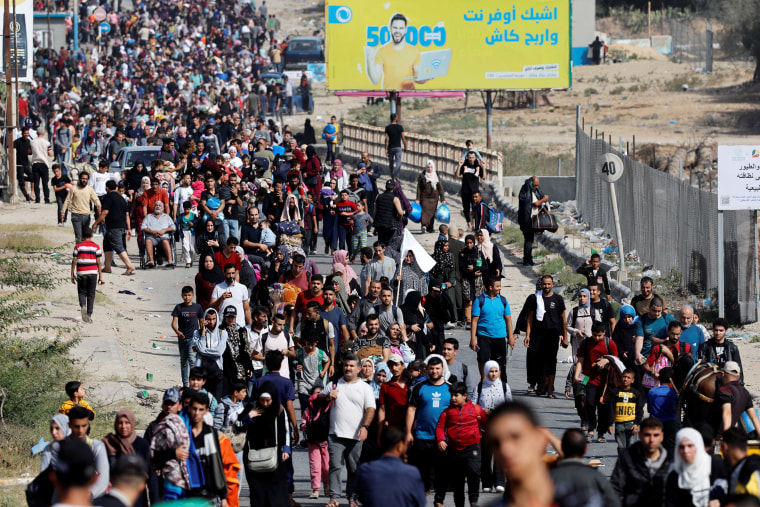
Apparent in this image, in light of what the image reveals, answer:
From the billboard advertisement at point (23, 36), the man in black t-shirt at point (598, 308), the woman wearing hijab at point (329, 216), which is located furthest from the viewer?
the billboard advertisement at point (23, 36)

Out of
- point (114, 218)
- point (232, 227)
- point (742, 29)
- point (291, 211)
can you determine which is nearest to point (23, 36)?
point (114, 218)

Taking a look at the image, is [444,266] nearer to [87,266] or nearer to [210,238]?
[210,238]

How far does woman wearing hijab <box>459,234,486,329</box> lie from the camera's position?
1781 cm

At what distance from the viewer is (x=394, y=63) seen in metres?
38.6

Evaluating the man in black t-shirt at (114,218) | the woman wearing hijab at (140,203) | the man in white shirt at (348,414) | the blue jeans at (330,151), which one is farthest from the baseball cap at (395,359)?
the blue jeans at (330,151)

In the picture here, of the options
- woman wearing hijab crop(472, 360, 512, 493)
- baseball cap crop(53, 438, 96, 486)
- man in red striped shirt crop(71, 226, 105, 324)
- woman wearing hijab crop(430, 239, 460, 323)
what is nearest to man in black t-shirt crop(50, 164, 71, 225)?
man in red striped shirt crop(71, 226, 105, 324)

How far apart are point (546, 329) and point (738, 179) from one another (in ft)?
15.0

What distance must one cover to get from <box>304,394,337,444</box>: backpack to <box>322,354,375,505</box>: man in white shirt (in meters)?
0.13

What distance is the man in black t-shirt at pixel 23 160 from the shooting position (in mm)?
29562

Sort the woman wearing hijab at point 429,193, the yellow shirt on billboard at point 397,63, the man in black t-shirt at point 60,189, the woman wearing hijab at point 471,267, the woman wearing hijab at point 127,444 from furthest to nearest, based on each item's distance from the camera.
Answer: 1. the yellow shirt on billboard at point 397,63
2. the man in black t-shirt at point 60,189
3. the woman wearing hijab at point 429,193
4. the woman wearing hijab at point 471,267
5. the woman wearing hijab at point 127,444

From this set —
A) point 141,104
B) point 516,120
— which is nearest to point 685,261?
point 141,104

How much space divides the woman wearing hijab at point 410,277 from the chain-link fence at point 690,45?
47545mm

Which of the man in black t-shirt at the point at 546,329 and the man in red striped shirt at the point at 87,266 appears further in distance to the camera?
the man in red striped shirt at the point at 87,266

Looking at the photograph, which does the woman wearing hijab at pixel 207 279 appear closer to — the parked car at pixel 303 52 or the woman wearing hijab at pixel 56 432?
the woman wearing hijab at pixel 56 432
